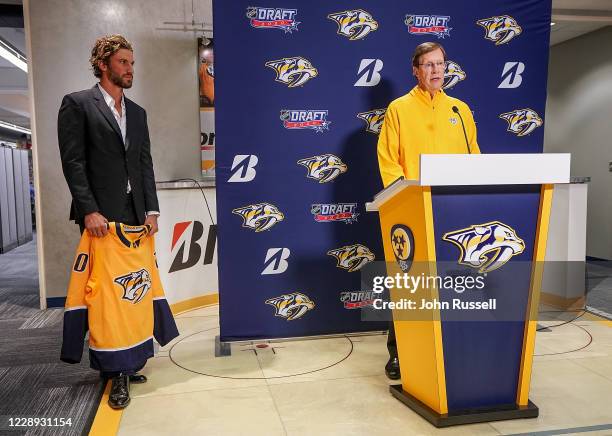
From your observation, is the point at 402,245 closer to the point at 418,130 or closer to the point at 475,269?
the point at 475,269

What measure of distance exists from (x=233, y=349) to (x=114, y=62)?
1.90 meters

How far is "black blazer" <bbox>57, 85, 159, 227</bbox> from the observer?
8.07 ft

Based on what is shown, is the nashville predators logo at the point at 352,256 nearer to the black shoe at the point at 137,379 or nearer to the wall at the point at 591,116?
the black shoe at the point at 137,379

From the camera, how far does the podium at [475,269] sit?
6.97ft

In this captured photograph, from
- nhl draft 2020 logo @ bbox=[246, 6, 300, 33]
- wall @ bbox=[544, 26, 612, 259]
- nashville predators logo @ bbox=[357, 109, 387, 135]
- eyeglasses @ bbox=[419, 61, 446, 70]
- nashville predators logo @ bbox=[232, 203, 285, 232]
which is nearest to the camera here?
eyeglasses @ bbox=[419, 61, 446, 70]

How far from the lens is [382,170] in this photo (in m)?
2.77

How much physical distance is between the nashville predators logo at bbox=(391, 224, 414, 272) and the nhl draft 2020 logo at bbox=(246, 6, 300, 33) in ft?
5.00

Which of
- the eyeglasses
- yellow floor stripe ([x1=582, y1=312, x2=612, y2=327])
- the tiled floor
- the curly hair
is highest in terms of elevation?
the curly hair

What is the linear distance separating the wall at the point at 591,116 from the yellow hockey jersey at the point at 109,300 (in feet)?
20.1

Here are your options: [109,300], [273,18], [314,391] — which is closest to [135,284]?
[109,300]

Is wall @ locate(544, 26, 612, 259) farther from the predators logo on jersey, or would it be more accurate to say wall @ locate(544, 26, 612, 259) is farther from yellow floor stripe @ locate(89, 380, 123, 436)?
yellow floor stripe @ locate(89, 380, 123, 436)

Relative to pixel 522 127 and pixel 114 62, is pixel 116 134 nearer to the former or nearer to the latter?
pixel 114 62

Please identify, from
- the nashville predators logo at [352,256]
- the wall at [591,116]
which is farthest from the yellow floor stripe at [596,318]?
the wall at [591,116]

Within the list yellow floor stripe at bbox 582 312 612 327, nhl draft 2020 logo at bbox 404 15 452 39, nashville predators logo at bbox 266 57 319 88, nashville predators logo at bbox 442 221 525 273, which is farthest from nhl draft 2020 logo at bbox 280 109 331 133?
yellow floor stripe at bbox 582 312 612 327
